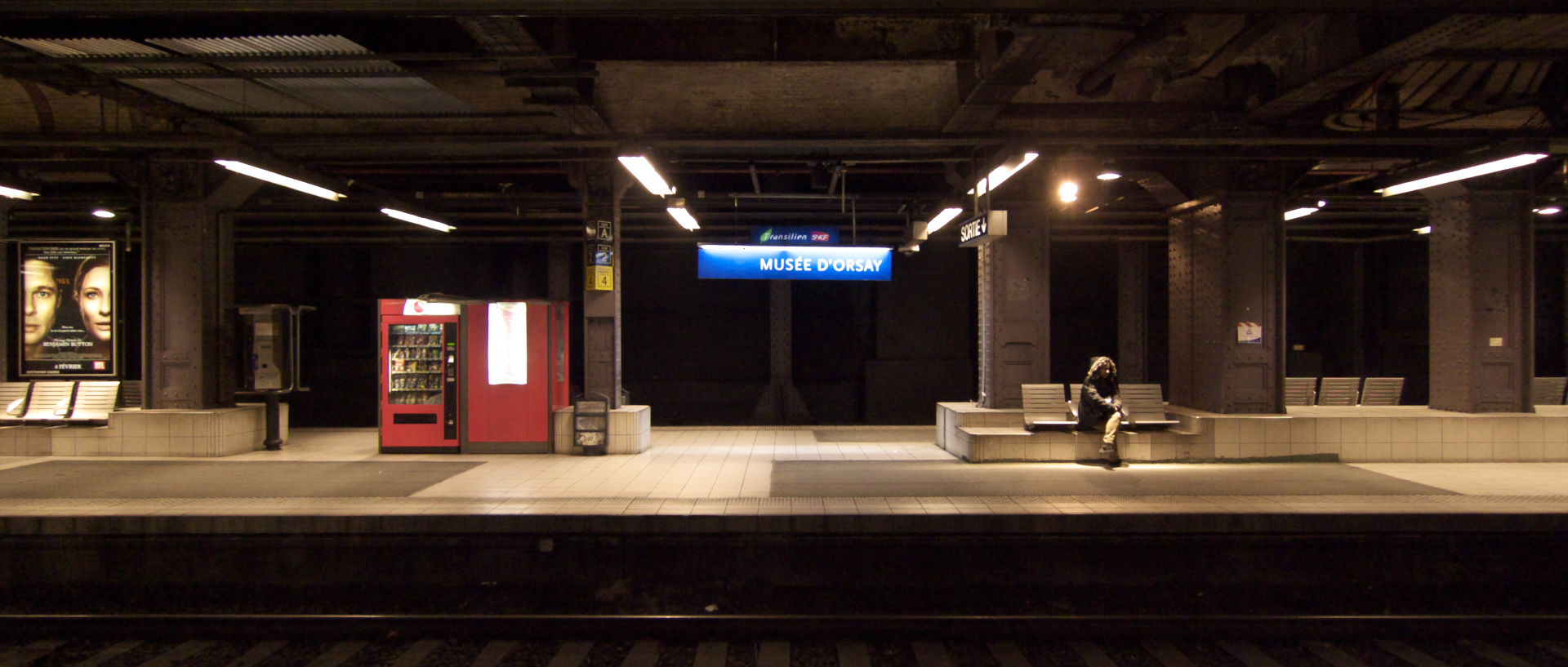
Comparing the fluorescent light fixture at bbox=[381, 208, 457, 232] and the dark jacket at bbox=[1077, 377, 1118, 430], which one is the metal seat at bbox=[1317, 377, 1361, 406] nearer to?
the dark jacket at bbox=[1077, 377, 1118, 430]

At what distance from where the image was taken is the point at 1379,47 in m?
5.78

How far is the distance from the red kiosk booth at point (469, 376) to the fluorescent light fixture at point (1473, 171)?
10.3 m

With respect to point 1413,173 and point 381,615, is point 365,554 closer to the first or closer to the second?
point 381,615

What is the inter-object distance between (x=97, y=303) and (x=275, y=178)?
14.1 feet

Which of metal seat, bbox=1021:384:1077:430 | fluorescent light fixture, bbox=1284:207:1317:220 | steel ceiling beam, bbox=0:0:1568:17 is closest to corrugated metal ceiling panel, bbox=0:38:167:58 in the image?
steel ceiling beam, bbox=0:0:1568:17

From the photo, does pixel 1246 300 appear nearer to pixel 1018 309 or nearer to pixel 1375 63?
pixel 1018 309

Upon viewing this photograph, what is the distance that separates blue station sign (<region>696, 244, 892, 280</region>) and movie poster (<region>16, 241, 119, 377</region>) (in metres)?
8.13

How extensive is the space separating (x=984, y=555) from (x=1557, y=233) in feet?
54.8

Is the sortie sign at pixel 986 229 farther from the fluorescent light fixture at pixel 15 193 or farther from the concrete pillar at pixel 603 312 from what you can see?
the fluorescent light fixture at pixel 15 193

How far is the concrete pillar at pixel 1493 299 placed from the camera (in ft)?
28.6

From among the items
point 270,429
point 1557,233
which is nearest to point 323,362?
point 270,429

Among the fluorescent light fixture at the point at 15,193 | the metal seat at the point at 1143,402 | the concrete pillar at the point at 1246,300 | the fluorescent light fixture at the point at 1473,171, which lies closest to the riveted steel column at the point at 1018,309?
the metal seat at the point at 1143,402

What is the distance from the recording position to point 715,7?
3777 mm

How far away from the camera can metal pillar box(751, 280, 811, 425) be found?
15094mm
